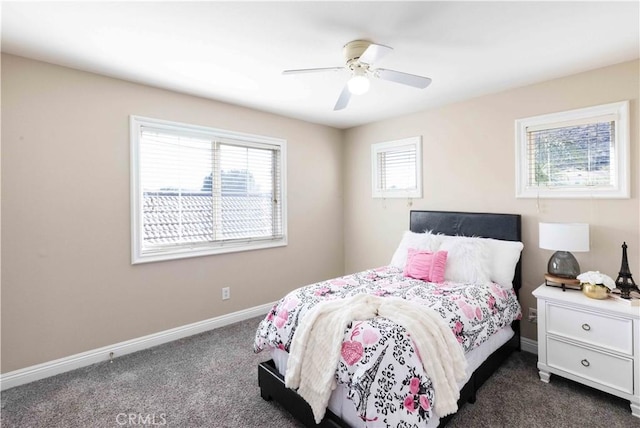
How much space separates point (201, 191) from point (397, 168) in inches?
95.4

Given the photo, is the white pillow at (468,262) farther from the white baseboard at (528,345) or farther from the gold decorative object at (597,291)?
the white baseboard at (528,345)

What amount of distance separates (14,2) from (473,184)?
3775mm

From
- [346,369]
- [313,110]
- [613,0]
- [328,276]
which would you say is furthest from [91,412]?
[613,0]

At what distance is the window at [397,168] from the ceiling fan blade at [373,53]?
1948 mm

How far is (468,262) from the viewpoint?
2.71m

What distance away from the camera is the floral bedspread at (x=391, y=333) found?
1.49 m

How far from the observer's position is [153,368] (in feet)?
8.41

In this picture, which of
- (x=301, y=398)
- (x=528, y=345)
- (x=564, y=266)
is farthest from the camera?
(x=528, y=345)

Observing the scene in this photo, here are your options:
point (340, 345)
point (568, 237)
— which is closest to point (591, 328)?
point (568, 237)

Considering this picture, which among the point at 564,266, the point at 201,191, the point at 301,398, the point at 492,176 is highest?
the point at 492,176

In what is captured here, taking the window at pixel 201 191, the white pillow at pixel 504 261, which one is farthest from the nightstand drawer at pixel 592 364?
the window at pixel 201 191

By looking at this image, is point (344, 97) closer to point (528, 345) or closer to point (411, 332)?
point (411, 332)

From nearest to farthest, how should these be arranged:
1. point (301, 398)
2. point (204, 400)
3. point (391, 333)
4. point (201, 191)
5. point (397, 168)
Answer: point (391, 333)
point (301, 398)
point (204, 400)
point (201, 191)
point (397, 168)

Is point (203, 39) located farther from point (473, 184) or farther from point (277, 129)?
point (473, 184)
